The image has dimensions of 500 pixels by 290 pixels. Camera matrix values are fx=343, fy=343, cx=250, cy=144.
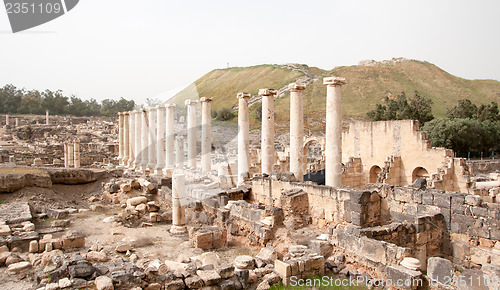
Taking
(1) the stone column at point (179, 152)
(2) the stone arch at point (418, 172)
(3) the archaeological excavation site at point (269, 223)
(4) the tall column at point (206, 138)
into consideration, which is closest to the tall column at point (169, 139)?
(1) the stone column at point (179, 152)

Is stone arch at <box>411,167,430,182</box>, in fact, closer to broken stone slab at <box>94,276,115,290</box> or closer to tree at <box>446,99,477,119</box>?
broken stone slab at <box>94,276,115,290</box>

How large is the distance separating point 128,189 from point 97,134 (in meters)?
43.9

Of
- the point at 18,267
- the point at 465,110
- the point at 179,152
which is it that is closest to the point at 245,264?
the point at 18,267

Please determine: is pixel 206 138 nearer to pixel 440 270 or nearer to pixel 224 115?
pixel 440 270

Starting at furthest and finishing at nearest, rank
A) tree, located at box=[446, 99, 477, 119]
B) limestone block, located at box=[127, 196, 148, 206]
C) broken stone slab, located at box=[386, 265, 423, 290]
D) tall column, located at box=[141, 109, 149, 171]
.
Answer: tree, located at box=[446, 99, 477, 119]
tall column, located at box=[141, 109, 149, 171]
limestone block, located at box=[127, 196, 148, 206]
broken stone slab, located at box=[386, 265, 423, 290]

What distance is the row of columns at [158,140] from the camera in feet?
68.1

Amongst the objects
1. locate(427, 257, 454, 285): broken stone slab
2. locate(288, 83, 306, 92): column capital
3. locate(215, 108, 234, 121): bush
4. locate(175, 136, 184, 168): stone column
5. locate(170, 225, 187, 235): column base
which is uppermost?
locate(215, 108, 234, 121): bush

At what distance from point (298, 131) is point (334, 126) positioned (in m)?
2.27

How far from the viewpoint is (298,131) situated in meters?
15.0

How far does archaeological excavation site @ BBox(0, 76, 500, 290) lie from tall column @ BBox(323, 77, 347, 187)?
0.14 feet

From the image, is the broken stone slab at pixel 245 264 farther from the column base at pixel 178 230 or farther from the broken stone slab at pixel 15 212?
the broken stone slab at pixel 15 212

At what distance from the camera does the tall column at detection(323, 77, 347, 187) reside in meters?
12.9

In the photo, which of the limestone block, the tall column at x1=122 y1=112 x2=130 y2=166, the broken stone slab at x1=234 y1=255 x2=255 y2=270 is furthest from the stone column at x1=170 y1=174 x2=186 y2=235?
the tall column at x1=122 y1=112 x2=130 y2=166

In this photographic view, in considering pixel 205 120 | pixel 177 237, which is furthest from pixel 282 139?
pixel 177 237
